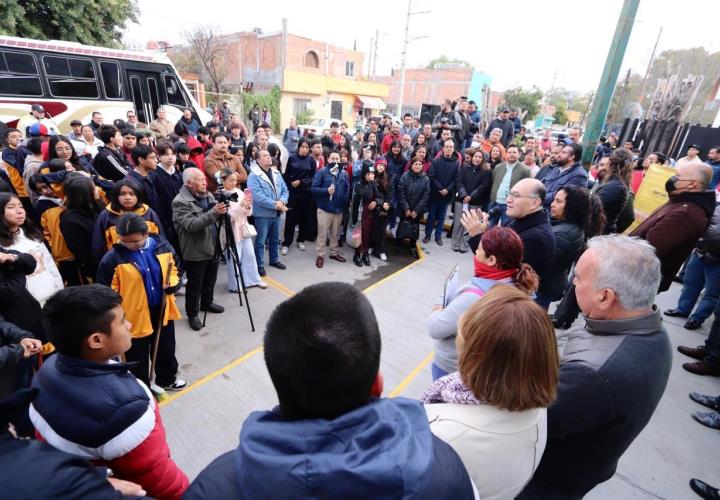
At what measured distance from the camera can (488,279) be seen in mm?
2205

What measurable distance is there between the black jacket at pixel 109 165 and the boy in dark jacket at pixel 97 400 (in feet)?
14.4

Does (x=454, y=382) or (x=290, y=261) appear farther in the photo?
(x=290, y=261)

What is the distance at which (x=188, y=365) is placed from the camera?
3.49 meters

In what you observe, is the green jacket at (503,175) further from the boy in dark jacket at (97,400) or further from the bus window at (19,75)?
the bus window at (19,75)

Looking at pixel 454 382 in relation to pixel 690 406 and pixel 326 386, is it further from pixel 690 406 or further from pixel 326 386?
pixel 690 406

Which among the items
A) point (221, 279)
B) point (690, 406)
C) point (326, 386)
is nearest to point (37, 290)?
point (221, 279)

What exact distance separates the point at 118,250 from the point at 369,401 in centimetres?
256

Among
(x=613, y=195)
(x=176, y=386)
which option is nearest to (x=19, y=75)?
(x=176, y=386)

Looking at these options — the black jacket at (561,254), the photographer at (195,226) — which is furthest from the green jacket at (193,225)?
the black jacket at (561,254)

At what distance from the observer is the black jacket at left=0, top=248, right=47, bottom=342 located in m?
2.37

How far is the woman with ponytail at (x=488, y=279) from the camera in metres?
2.13

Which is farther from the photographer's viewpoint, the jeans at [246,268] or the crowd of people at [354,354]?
the jeans at [246,268]

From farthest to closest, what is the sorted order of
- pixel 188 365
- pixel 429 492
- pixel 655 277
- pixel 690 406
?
pixel 188 365
pixel 690 406
pixel 655 277
pixel 429 492

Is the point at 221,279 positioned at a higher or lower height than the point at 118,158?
lower
